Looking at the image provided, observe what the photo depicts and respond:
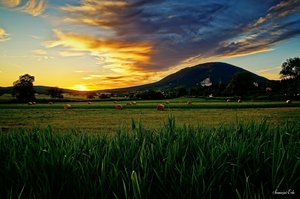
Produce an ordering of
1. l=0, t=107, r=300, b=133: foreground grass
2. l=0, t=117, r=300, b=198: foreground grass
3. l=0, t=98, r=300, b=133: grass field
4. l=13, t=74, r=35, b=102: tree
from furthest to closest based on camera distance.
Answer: l=13, t=74, r=35, b=102: tree, l=0, t=98, r=300, b=133: grass field, l=0, t=107, r=300, b=133: foreground grass, l=0, t=117, r=300, b=198: foreground grass

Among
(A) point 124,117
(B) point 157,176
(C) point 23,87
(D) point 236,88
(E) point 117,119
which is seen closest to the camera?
(B) point 157,176

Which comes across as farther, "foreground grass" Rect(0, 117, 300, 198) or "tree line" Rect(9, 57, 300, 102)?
"tree line" Rect(9, 57, 300, 102)

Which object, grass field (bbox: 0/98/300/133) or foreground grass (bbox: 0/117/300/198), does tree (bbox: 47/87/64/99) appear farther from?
foreground grass (bbox: 0/117/300/198)

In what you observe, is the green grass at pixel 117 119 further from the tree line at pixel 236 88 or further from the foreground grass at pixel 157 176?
the tree line at pixel 236 88

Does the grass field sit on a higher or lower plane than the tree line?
lower

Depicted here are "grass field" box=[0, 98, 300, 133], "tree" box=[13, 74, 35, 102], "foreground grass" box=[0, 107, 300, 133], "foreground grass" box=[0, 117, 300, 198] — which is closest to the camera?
"foreground grass" box=[0, 117, 300, 198]

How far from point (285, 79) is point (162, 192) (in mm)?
122279

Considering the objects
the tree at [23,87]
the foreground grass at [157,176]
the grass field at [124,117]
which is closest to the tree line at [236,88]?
the tree at [23,87]

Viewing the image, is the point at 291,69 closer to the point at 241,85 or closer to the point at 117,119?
the point at 241,85

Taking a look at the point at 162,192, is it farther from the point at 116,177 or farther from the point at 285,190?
the point at 285,190

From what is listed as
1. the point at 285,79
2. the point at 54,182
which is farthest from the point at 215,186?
the point at 285,79

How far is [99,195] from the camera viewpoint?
2229mm

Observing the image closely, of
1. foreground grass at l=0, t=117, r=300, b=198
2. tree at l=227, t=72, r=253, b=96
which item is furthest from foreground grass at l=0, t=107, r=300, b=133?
tree at l=227, t=72, r=253, b=96

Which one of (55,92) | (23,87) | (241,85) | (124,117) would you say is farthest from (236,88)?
(124,117)
